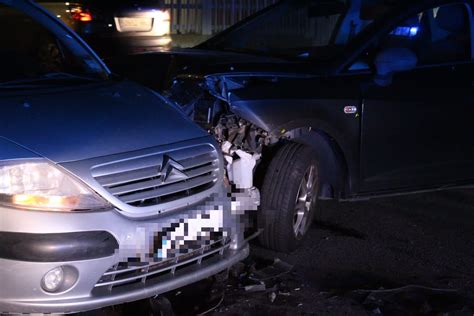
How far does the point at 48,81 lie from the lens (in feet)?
13.8

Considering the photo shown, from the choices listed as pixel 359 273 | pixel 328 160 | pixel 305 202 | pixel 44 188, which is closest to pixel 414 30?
pixel 328 160

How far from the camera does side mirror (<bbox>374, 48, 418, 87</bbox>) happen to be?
500 cm

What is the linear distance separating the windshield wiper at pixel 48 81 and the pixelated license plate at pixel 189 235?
1217 mm

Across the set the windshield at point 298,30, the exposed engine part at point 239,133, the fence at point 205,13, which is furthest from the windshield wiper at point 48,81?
the fence at point 205,13

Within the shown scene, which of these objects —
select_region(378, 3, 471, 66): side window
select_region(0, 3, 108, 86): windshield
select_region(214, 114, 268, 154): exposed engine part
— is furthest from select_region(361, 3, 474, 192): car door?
select_region(0, 3, 108, 86): windshield

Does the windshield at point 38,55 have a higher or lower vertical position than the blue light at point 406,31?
lower

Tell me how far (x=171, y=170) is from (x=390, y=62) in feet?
6.93

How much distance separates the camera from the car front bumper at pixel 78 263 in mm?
3084

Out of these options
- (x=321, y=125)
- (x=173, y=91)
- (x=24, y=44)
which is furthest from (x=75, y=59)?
(x=321, y=125)

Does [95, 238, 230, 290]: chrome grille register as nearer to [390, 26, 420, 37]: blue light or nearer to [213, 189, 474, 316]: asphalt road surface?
[213, 189, 474, 316]: asphalt road surface

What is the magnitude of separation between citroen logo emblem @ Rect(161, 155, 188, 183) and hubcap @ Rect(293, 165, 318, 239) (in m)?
1.29

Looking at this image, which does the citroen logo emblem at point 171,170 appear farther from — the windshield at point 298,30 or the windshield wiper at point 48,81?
the windshield at point 298,30

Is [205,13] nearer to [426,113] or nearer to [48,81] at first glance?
[426,113]

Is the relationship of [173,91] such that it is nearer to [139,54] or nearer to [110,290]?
[139,54]
